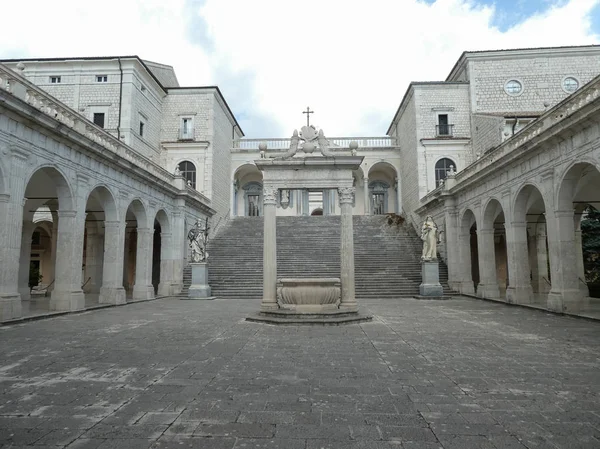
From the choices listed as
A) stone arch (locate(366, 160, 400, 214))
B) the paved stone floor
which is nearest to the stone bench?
the paved stone floor

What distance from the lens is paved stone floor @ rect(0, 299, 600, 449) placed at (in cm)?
365

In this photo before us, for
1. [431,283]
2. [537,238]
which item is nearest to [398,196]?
[537,238]

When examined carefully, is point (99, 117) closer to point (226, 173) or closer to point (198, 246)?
point (226, 173)

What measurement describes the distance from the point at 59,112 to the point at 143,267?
9.02 meters

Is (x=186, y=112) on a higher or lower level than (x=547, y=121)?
higher

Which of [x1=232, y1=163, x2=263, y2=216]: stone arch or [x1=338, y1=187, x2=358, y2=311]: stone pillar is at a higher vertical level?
[x1=232, y1=163, x2=263, y2=216]: stone arch

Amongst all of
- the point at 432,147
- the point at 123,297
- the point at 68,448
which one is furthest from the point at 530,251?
the point at 68,448

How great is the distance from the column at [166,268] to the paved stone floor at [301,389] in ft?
44.3

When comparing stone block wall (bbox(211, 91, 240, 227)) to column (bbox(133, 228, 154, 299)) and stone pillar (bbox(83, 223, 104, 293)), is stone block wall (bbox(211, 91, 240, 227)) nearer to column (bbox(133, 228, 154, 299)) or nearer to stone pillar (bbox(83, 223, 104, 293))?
stone pillar (bbox(83, 223, 104, 293))

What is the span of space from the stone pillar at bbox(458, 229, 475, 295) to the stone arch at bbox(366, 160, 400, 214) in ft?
58.3

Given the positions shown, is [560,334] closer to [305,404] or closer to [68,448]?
[305,404]

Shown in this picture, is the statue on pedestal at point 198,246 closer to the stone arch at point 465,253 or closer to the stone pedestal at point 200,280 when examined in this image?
the stone pedestal at point 200,280

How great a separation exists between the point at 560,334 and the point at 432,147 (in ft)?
82.9

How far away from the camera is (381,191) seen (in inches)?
1640
